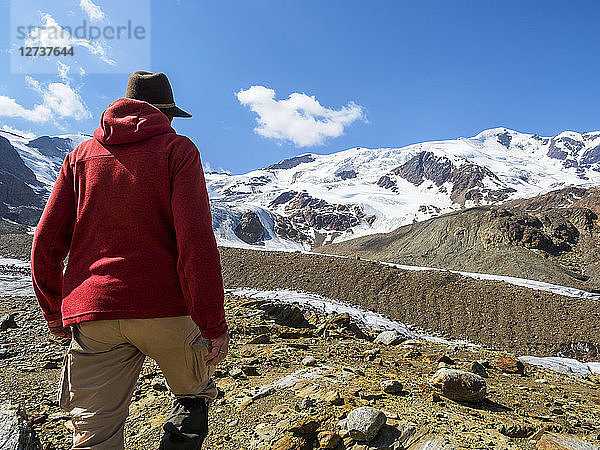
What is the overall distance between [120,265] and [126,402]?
2.72 feet

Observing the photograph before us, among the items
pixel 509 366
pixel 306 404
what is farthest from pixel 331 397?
pixel 509 366

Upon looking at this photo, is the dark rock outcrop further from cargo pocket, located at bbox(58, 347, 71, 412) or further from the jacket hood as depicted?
cargo pocket, located at bbox(58, 347, 71, 412)

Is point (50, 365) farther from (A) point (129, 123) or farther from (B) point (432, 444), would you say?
(B) point (432, 444)

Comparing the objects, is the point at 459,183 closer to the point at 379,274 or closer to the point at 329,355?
the point at 379,274

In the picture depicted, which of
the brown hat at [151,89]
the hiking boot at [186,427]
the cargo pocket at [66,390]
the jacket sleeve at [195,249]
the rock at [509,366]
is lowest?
the rock at [509,366]

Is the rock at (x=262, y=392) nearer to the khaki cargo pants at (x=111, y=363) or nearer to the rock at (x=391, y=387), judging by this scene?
the rock at (x=391, y=387)

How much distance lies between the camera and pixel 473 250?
129ft

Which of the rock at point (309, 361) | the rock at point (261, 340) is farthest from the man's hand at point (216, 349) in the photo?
the rock at point (261, 340)

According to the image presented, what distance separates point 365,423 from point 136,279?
2653 millimetres

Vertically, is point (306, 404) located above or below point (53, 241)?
below

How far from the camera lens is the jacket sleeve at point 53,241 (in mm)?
2393

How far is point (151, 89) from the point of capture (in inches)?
99.0

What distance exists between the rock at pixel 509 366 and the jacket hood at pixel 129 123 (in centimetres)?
735

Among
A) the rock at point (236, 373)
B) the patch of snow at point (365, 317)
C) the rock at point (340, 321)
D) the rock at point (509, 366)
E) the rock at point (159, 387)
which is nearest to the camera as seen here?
the rock at point (159, 387)
